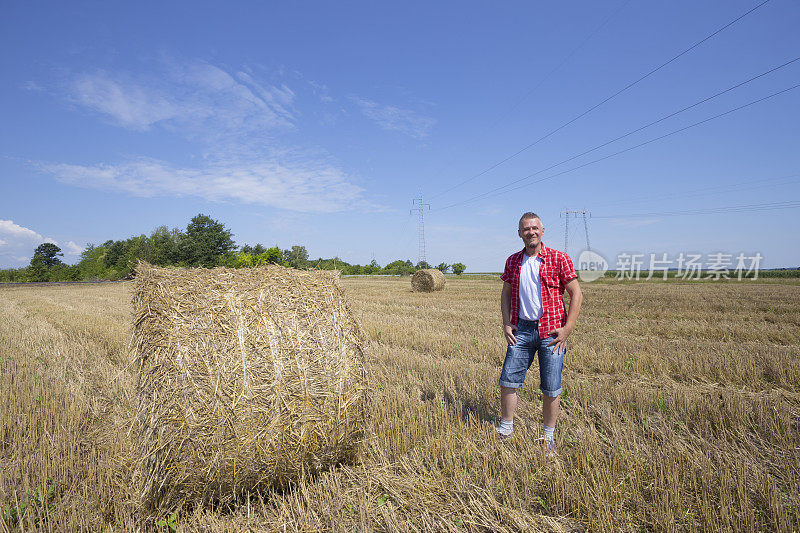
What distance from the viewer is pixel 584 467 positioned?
10.7 ft

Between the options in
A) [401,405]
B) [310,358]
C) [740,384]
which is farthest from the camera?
[740,384]

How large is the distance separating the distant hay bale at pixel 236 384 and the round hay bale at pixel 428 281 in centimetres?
1972

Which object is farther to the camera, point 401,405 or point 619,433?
point 401,405

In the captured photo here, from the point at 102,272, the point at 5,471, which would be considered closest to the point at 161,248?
the point at 102,272

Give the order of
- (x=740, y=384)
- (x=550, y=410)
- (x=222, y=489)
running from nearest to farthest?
(x=222, y=489) < (x=550, y=410) < (x=740, y=384)

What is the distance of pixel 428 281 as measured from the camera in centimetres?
2342

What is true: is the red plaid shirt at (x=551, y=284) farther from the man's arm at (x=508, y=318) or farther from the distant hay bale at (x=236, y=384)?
the distant hay bale at (x=236, y=384)

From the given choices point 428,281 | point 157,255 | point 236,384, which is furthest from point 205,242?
point 236,384

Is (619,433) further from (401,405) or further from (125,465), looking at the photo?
(125,465)

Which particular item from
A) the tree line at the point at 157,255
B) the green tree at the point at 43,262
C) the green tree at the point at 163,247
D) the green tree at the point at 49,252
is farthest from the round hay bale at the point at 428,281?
the green tree at the point at 49,252

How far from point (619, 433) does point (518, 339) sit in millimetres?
1469

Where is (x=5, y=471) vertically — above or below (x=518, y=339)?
below

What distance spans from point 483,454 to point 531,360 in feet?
3.40

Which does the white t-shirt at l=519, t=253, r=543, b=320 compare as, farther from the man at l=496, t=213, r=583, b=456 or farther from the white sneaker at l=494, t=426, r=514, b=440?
Answer: the white sneaker at l=494, t=426, r=514, b=440
